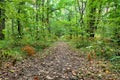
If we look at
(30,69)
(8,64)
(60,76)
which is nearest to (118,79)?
(60,76)

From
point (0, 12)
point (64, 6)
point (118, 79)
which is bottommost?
point (118, 79)

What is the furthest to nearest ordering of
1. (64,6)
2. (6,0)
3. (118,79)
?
(64,6), (6,0), (118,79)

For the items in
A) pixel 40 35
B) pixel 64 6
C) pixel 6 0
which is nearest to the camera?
pixel 6 0

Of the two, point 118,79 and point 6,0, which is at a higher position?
point 6,0

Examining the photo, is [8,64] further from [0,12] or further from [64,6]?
[64,6]

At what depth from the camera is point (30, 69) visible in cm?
695

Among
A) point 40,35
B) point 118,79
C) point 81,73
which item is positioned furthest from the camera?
point 40,35

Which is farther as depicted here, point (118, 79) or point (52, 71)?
point (52, 71)

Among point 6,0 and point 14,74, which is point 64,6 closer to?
Answer: point 6,0

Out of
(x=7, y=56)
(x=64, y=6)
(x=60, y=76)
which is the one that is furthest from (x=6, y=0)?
(x=64, y=6)

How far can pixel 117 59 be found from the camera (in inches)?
342

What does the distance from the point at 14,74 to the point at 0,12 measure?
6.11 meters

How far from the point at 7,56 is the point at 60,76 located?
324cm

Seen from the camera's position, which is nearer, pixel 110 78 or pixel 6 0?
pixel 110 78
